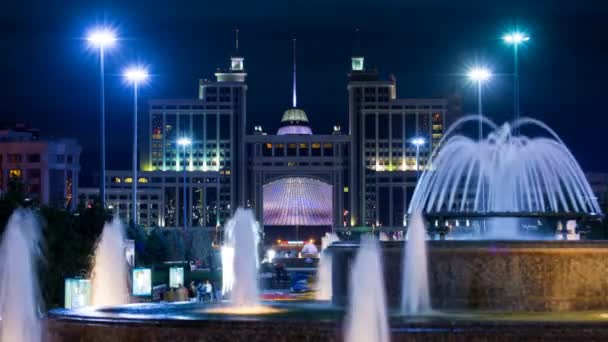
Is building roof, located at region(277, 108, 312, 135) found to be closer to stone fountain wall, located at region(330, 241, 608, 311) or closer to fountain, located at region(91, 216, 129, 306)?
fountain, located at region(91, 216, 129, 306)

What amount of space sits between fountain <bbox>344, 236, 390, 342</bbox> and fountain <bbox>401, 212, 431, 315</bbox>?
1.57 ft

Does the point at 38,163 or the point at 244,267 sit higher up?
the point at 38,163

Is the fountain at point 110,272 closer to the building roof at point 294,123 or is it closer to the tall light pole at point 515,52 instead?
the tall light pole at point 515,52

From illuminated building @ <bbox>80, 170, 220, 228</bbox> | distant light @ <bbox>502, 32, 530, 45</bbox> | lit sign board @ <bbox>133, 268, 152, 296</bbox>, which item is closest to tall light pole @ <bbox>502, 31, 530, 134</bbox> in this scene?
distant light @ <bbox>502, 32, 530, 45</bbox>

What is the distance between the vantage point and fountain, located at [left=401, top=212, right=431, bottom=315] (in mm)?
18016

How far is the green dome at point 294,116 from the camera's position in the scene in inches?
7003

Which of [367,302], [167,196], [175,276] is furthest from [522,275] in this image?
[167,196]

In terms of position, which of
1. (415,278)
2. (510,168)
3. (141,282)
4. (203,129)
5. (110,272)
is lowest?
(141,282)

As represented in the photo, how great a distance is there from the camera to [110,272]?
27.6 metres

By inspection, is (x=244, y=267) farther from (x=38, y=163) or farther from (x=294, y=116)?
(x=294, y=116)

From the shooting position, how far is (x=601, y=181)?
156500mm

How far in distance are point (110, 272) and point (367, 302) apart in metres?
13.6

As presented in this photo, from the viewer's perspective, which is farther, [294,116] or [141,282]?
[294,116]

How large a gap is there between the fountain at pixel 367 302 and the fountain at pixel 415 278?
18.9 inches
